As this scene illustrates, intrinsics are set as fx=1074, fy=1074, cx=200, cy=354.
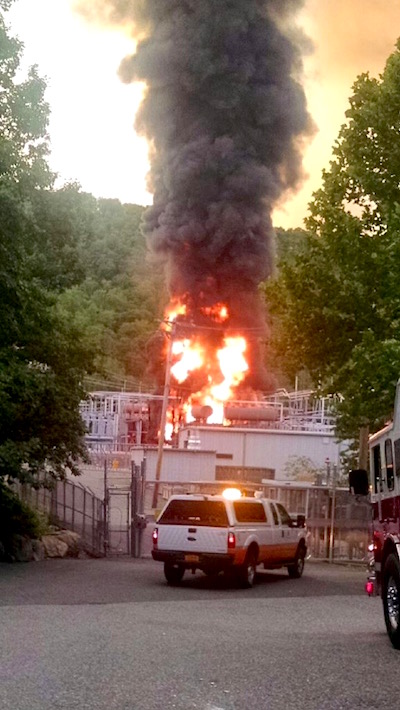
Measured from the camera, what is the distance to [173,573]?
2242 centimetres

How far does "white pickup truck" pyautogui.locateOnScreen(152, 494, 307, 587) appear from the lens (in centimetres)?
2180

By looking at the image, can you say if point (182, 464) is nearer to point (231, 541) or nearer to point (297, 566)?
point (297, 566)

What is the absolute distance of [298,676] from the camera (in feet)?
32.5

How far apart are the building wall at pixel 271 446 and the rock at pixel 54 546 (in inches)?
1031

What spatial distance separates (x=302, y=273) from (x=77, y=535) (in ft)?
33.8

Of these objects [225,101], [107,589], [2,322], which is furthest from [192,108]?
[107,589]

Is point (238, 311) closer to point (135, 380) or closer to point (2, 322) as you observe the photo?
point (135, 380)

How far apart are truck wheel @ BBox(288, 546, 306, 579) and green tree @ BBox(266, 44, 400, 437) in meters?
4.29

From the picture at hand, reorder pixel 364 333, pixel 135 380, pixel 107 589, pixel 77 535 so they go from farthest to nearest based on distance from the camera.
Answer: pixel 135 380 → pixel 77 535 → pixel 364 333 → pixel 107 589

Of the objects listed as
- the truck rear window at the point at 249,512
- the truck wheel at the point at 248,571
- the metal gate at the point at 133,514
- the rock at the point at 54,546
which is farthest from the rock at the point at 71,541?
the truck wheel at the point at 248,571

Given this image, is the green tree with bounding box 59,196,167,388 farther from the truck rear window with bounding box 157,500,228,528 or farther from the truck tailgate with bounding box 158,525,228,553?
the truck tailgate with bounding box 158,525,228,553

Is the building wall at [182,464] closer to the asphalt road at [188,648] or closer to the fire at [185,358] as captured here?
the fire at [185,358]

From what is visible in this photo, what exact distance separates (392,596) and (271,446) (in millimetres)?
43655

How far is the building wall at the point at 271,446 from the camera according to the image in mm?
55812
